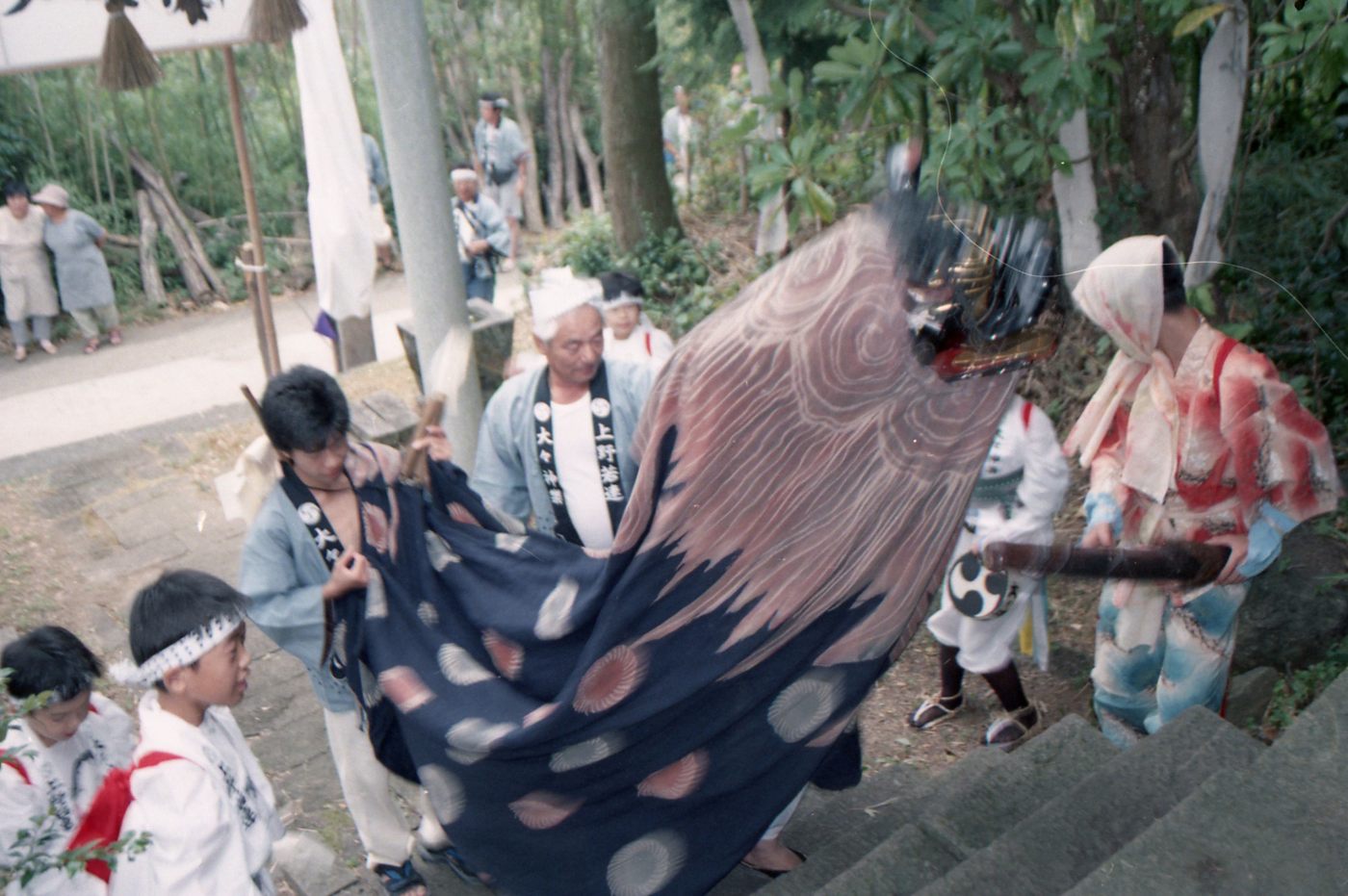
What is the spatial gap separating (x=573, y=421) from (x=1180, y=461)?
1.85 m

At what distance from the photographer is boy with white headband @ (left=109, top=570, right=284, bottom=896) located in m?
2.45

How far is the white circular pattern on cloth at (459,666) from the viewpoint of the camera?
124 inches

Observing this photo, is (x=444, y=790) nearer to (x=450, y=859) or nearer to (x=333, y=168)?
(x=450, y=859)

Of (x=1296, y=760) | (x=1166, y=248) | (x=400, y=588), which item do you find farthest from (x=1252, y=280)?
(x=400, y=588)

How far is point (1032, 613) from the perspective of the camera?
432cm

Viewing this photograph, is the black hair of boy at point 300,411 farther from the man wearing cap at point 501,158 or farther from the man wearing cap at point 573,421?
the man wearing cap at point 501,158

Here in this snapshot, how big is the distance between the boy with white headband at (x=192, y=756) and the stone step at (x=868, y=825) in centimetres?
138

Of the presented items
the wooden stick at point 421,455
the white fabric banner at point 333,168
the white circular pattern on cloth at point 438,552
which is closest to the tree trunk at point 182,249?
the white fabric banner at point 333,168

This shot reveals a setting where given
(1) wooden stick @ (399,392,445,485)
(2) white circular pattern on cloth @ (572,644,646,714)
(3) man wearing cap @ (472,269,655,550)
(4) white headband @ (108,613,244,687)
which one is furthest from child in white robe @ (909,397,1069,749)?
(4) white headband @ (108,613,244,687)

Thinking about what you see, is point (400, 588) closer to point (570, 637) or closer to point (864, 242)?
point (570, 637)

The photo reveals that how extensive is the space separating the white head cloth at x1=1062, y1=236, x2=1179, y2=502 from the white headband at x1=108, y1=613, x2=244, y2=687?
239 cm

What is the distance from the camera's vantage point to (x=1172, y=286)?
10.5 ft

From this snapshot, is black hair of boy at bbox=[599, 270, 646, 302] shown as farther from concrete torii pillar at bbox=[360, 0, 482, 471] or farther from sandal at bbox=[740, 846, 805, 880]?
sandal at bbox=[740, 846, 805, 880]

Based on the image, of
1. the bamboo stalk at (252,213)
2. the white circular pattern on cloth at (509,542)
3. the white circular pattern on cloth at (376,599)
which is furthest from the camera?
the bamboo stalk at (252,213)
